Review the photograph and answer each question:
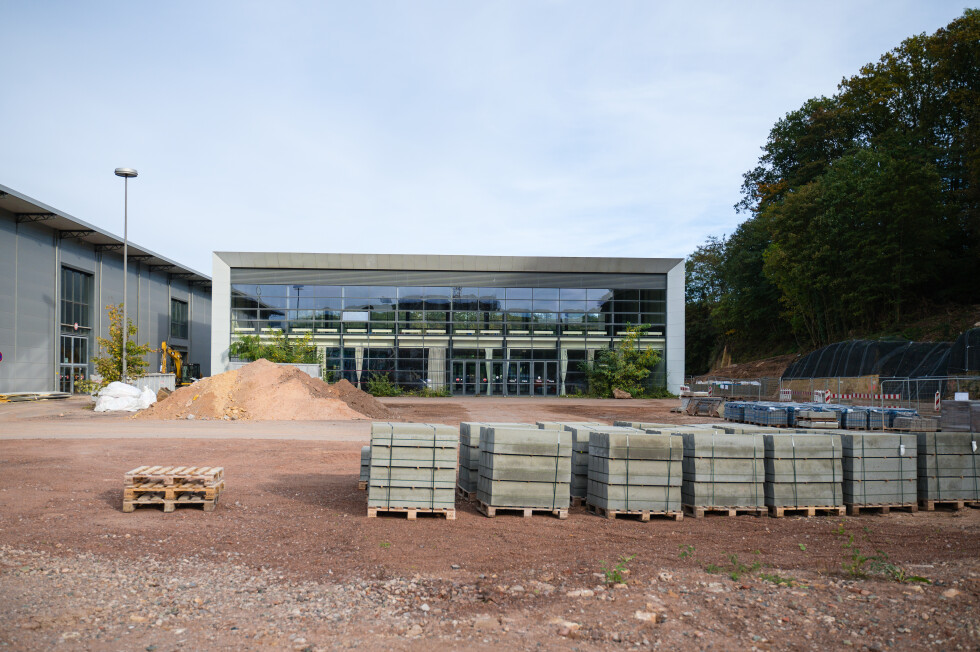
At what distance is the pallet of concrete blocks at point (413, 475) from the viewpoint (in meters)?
9.59

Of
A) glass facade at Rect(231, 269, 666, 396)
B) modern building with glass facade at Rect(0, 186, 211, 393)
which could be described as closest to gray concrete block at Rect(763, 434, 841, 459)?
modern building with glass facade at Rect(0, 186, 211, 393)

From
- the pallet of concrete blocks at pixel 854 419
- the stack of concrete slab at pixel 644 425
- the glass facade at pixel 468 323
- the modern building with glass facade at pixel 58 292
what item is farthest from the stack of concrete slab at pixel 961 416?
the modern building with glass facade at pixel 58 292

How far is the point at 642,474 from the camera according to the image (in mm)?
9891

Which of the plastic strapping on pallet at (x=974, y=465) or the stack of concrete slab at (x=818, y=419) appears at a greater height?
the plastic strapping on pallet at (x=974, y=465)

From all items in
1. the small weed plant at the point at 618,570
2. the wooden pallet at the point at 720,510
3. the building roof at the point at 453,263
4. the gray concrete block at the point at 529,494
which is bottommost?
the wooden pallet at the point at 720,510

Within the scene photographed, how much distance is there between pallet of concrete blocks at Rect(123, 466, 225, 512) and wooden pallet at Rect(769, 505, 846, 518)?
27.8 ft

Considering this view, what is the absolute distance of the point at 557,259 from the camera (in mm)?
45406

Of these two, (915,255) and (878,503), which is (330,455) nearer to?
(878,503)

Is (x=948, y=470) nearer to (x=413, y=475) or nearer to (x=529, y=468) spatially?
(x=529, y=468)

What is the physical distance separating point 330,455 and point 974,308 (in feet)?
137

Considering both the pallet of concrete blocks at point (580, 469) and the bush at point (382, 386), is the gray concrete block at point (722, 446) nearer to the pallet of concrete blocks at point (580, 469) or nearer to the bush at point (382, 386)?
the pallet of concrete blocks at point (580, 469)

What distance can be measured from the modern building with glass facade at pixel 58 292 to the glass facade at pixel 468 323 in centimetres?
1125

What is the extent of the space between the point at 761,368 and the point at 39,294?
178 feet

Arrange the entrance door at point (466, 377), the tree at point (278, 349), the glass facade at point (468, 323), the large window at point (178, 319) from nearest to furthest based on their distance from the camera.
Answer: the tree at point (278, 349) → the glass facade at point (468, 323) → the entrance door at point (466, 377) → the large window at point (178, 319)
